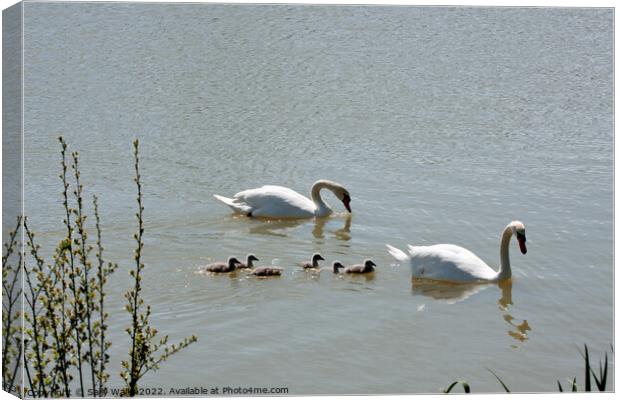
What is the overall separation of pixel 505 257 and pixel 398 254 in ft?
3.52

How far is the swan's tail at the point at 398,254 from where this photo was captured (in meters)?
14.5

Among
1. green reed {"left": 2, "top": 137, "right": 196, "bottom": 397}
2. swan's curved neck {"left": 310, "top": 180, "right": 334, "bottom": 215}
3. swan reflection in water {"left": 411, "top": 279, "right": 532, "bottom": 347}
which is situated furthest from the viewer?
swan's curved neck {"left": 310, "top": 180, "right": 334, "bottom": 215}

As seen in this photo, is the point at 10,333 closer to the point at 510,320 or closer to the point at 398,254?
the point at 510,320

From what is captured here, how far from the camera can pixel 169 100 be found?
15766 mm

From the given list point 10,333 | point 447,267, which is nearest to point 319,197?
point 447,267

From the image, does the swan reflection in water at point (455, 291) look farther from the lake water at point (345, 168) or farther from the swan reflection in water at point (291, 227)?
the swan reflection in water at point (291, 227)

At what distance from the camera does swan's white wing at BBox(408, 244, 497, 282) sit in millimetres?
14164

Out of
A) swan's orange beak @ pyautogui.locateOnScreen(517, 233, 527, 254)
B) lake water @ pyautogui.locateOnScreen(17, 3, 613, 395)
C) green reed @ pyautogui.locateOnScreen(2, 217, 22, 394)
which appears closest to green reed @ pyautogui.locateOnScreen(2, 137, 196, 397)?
green reed @ pyautogui.locateOnScreen(2, 217, 22, 394)

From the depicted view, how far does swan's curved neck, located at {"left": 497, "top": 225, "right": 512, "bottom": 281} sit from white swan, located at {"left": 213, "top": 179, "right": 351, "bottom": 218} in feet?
8.04

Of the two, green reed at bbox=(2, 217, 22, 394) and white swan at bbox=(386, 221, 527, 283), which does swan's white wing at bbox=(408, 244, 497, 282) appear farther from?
green reed at bbox=(2, 217, 22, 394)

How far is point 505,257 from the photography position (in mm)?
14156

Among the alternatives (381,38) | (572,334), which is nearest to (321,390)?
(572,334)

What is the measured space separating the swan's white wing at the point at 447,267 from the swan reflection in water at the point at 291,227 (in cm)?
153

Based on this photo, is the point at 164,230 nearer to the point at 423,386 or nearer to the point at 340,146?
A: the point at 340,146
